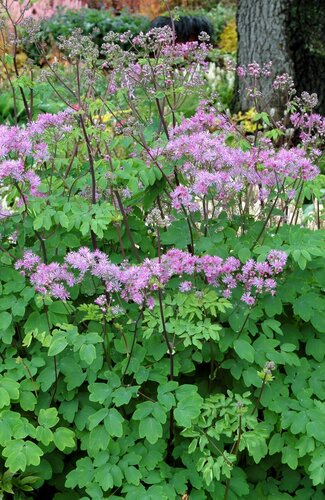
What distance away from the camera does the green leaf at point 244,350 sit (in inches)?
86.7

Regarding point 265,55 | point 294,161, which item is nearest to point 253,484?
point 294,161

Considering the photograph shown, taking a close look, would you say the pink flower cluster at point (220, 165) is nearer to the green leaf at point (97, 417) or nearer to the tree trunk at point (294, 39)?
the green leaf at point (97, 417)

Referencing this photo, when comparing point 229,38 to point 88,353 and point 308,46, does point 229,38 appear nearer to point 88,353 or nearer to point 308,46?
point 308,46

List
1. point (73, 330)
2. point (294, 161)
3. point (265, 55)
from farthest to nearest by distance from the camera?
point (265, 55)
point (294, 161)
point (73, 330)

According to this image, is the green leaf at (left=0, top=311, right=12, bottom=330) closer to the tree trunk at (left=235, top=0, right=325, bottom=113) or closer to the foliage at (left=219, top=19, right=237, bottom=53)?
the tree trunk at (left=235, top=0, right=325, bottom=113)

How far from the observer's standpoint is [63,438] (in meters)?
2.19

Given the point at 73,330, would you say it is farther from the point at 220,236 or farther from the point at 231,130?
the point at 231,130

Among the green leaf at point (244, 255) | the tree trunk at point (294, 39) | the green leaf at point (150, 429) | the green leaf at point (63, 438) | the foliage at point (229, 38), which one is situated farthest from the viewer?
the foliage at point (229, 38)

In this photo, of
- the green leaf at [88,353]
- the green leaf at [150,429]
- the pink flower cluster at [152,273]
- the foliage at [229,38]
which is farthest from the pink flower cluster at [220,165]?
the foliage at [229,38]

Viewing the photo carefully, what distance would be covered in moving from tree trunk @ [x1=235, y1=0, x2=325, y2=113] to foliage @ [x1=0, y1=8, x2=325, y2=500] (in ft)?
14.0

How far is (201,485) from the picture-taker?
2213 millimetres

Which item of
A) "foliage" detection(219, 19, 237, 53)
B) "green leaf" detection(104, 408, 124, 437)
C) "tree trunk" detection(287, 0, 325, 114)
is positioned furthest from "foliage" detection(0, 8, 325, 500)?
"foliage" detection(219, 19, 237, 53)

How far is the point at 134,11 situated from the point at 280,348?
15.3 m

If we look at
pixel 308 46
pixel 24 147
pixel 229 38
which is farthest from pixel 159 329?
pixel 229 38
